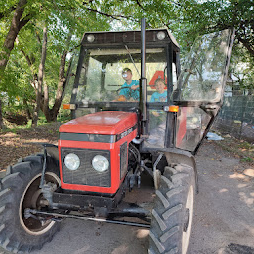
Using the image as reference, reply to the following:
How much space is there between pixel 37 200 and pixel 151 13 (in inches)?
291

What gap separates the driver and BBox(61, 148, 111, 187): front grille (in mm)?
1391

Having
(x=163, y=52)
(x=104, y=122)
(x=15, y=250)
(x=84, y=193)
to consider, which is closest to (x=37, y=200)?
(x=15, y=250)

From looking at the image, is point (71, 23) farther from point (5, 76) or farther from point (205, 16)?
point (205, 16)

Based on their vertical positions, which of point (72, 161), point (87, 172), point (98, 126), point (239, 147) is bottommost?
point (239, 147)

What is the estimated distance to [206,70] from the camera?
11.3 feet

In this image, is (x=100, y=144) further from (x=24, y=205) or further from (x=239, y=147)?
(x=239, y=147)

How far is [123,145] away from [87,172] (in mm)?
475

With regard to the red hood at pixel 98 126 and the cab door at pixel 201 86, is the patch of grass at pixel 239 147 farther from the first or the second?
the red hood at pixel 98 126

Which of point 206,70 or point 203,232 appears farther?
point 206,70

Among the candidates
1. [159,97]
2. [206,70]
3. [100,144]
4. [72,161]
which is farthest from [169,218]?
[206,70]

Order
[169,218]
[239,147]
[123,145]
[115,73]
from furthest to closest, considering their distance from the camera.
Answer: [239,147], [115,73], [123,145], [169,218]

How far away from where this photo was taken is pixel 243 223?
3.15m

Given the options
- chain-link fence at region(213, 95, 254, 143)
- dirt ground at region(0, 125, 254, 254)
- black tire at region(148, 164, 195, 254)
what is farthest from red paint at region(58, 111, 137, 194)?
chain-link fence at region(213, 95, 254, 143)

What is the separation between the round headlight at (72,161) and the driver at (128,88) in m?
1.43
